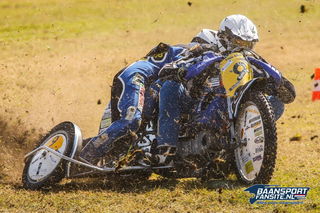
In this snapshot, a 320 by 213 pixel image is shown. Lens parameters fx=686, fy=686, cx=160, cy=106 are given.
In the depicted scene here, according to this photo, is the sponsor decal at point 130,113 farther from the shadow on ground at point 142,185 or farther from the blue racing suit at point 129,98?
the shadow on ground at point 142,185

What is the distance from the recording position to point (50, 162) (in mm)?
8617

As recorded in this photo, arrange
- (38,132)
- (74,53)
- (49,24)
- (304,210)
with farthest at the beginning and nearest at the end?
(49,24) < (74,53) < (38,132) < (304,210)

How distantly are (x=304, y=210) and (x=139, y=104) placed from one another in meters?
2.47

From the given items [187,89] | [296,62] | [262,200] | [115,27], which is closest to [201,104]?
[187,89]

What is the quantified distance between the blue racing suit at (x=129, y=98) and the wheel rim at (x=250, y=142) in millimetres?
1248

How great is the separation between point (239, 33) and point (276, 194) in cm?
213

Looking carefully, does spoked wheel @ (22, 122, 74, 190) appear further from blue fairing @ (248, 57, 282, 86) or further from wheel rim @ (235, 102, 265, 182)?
blue fairing @ (248, 57, 282, 86)

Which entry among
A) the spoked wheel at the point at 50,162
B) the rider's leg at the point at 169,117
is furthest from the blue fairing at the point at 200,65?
the spoked wheel at the point at 50,162

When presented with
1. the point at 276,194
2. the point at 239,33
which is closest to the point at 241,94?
the point at 239,33

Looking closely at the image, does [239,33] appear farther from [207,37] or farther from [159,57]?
[159,57]

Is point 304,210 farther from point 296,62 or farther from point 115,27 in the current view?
point 115,27

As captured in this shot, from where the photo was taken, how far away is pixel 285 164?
31.3 feet

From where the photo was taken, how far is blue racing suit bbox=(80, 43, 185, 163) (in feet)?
27.0

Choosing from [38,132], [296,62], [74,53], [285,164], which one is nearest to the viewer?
[285,164]
